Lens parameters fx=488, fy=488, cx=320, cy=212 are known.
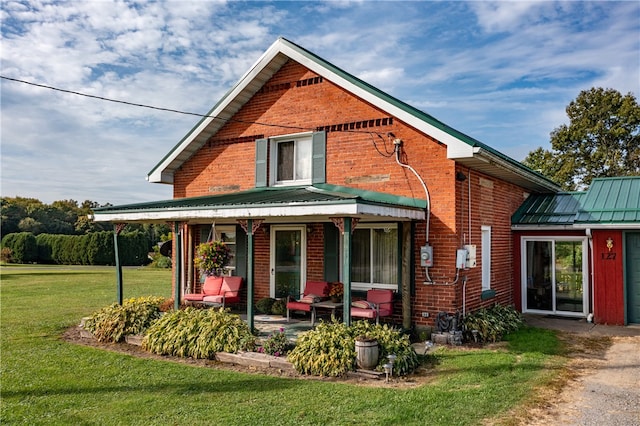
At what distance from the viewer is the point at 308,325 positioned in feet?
37.3

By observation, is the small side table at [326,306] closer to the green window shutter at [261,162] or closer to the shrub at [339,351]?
the shrub at [339,351]

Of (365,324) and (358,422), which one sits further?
(365,324)

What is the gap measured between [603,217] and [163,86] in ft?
37.7

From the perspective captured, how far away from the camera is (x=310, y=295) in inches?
454

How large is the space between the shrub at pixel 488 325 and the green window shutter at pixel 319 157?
480 centimetres

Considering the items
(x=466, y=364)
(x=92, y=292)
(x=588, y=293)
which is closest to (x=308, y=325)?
(x=466, y=364)

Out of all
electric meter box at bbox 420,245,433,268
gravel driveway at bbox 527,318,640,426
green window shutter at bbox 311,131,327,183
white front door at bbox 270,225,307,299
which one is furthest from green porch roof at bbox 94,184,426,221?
gravel driveway at bbox 527,318,640,426

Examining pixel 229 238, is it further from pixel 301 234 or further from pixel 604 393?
pixel 604 393

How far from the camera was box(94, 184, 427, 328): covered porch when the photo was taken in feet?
29.3

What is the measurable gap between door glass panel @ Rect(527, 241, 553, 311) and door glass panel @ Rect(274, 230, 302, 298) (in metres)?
6.78

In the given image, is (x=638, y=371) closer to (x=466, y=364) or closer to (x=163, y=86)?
(x=466, y=364)

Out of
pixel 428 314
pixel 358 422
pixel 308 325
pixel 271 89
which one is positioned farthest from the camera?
pixel 271 89

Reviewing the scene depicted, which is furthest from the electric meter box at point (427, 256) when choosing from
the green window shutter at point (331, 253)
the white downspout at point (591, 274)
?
the white downspout at point (591, 274)

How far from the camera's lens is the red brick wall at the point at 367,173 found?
10.6 m
